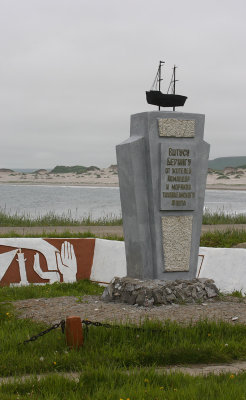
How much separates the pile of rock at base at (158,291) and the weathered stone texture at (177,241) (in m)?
0.39

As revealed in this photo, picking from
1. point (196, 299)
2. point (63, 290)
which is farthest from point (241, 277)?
point (63, 290)

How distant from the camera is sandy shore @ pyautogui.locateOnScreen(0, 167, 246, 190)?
292 ft

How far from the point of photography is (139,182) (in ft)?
28.2

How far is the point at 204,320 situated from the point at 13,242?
578 cm

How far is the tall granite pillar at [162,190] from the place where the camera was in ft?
28.2

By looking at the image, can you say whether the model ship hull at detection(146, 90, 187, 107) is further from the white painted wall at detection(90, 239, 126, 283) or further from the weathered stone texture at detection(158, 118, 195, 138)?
the white painted wall at detection(90, 239, 126, 283)

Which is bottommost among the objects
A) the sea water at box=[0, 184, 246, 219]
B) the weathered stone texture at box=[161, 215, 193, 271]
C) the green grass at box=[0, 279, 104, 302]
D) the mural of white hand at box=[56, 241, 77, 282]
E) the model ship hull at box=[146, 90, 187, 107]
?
the sea water at box=[0, 184, 246, 219]

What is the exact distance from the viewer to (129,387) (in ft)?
15.6

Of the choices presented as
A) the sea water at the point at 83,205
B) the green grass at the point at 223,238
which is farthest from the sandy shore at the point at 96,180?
the green grass at the point at 223,238

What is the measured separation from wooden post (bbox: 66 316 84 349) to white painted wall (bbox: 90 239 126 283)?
562 cm

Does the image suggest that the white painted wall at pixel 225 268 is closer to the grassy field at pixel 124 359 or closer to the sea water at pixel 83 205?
the grassy field at pixel 124 359

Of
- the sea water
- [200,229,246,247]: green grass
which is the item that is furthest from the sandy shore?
[200,229,246,247]: green grass

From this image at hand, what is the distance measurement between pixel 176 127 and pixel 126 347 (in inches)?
156

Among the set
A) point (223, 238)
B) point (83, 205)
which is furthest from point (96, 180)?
point (223, 238)
